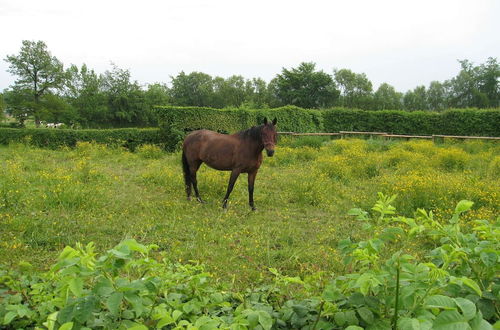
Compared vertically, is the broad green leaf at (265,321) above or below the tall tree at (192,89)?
below

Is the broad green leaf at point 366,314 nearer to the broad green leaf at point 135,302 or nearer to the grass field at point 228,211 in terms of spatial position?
the broad green leaf at point 135,302

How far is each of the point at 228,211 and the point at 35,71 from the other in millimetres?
40657

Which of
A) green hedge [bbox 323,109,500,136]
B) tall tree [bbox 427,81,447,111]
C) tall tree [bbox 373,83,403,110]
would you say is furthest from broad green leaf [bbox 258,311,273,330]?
tall tree [bbox 427,81,447,111]

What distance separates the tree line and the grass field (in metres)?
12.2

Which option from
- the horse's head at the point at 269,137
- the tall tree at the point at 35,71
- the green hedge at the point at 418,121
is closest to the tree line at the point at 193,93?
the tall tree at the point at 35,71

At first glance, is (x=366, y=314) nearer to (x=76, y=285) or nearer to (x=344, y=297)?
(x=344, y=297)

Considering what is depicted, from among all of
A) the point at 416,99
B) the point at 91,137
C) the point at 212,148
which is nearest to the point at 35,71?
the point at 91,137

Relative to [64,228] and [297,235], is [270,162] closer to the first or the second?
[297,235]

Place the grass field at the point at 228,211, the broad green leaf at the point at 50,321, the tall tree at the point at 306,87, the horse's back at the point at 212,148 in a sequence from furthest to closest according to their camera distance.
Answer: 1. the tall tree at the point at 306,87
2. the horse's back at the point at 212,148
3. the grass field at the point at 228,211
4. the broad green leaf at the point at 50,321

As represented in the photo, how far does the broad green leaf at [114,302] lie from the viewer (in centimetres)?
103

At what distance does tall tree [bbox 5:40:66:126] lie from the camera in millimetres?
34625

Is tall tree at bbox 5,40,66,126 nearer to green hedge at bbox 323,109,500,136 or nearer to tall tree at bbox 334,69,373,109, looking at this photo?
green hedge at bbox 323,109,500,136

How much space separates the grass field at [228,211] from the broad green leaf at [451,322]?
1.69 m

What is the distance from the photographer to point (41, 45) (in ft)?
118
